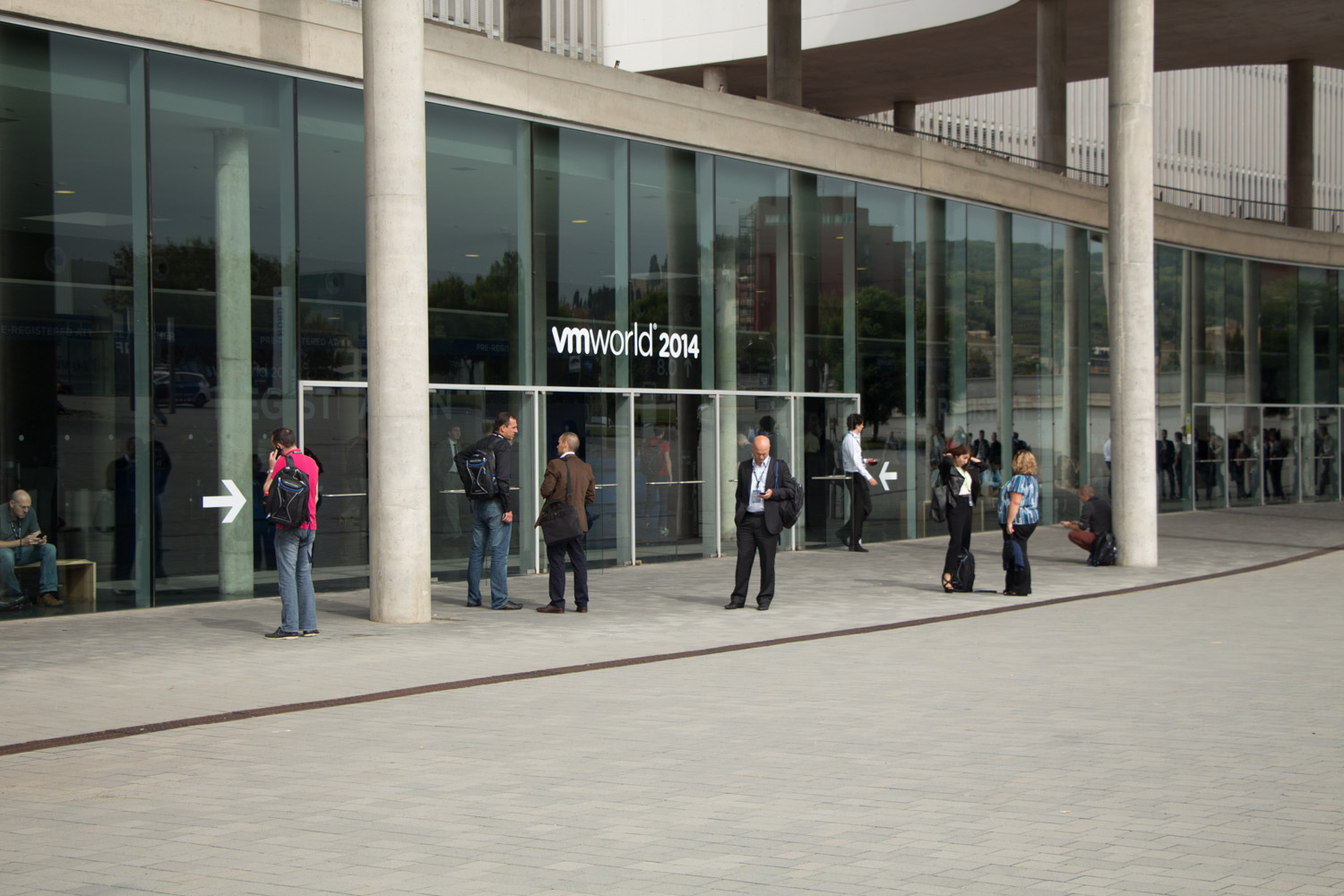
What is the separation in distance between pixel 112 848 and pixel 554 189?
44.3 feet

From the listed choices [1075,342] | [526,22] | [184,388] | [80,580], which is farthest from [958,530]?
[1075,342]

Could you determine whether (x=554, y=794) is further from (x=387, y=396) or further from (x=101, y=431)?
(x=101, y=431)

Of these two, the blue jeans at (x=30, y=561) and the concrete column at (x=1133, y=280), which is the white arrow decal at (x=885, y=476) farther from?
the blue jeans at (x=30, y=561)

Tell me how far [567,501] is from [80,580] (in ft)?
15.3

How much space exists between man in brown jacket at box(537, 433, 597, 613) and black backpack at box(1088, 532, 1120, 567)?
27.7 feet

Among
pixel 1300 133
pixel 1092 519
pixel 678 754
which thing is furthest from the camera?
pixel 1300 133

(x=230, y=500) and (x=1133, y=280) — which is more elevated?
(x=1133, y=280)

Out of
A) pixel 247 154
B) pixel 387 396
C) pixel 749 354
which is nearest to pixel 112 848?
pixel 387 396

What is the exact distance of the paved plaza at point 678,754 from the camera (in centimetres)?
566

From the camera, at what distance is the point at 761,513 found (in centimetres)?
1469

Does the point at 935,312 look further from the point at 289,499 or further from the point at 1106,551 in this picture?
the point at 289,499

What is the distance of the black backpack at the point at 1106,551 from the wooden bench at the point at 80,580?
1270 cm

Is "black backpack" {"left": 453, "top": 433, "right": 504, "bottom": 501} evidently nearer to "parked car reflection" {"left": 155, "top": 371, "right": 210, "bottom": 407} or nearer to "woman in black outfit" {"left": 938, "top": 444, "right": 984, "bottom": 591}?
"parked car reflection" {"left": 155, "top": 371, "right": 210, "bottom": 407}

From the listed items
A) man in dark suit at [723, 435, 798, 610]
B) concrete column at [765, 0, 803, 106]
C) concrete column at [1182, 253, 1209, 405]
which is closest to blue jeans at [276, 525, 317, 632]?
man in dark suit at [723, 435, 798, 610]
